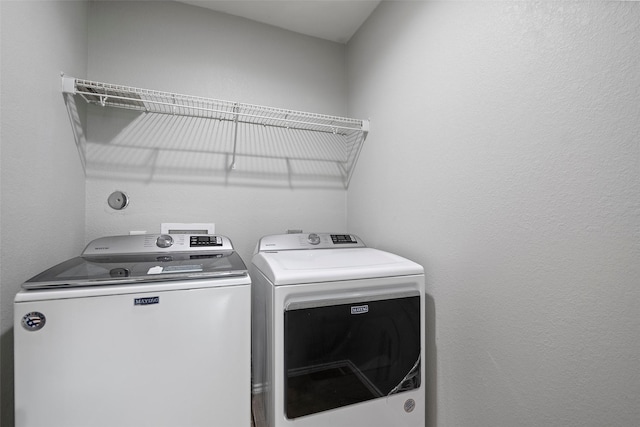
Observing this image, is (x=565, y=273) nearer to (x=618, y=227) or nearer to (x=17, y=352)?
(x=618, y=227)

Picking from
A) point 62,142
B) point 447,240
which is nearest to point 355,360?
point 447,240

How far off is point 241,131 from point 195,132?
295 millimetres

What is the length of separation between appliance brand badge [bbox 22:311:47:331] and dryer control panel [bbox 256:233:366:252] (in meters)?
0.90

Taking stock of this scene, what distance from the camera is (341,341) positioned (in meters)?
1.12

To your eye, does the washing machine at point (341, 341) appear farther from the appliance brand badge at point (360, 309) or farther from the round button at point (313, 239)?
the round button at point (313, 239)

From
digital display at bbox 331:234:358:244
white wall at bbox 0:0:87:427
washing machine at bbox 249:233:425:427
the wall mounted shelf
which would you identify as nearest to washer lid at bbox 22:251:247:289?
white wall at bbox 0:0:87:427

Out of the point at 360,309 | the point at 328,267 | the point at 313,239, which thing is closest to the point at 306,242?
the point at 313,239

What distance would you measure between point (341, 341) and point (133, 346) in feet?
2.52

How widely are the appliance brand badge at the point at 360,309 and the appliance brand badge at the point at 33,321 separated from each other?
106 cm

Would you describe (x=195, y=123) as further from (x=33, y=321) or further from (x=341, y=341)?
(x=341, y=341)

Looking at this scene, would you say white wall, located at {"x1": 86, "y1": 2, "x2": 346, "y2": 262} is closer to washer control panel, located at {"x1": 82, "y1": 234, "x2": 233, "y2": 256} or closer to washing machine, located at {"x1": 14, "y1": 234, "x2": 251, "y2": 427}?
washer control panel, located at {"x1": 82, "y1": 234, "x2": 233, "y2": 256}

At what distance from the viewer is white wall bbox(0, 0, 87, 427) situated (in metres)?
0.89

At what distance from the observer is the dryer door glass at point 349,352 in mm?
1062

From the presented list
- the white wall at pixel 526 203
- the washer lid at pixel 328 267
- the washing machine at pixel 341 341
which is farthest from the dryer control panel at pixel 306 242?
the white wall at pixel 526 203
